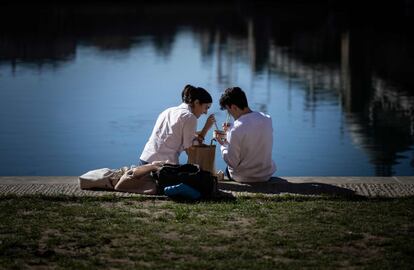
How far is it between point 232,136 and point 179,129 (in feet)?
1.76

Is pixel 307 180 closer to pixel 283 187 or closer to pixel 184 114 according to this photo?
pixel 283 187

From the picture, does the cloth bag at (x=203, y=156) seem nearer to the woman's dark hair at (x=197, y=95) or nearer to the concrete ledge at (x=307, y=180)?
the woman's dark hair at (x=197, y=95)

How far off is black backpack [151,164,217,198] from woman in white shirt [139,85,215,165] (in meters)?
0.80

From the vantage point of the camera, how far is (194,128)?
11938mm

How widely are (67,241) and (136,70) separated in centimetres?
2286

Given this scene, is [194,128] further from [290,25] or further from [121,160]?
[290,25]

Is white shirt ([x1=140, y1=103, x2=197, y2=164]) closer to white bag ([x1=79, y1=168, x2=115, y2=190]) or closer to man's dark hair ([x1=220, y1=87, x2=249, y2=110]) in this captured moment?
man's dark hair ([x1=220, y1=87, x2=249, y2=110])

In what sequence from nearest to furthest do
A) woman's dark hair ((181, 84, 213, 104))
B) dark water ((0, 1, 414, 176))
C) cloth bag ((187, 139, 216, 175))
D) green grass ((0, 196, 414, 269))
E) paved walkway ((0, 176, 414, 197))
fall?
green grass ((0, 196, 414, 269)) < paved walkway ((0, 176, 414, 197)) < cloth bag ((187, 139, 216, 175)) < woman's dark hair ((181, 84, 213, 104)) < dark water ((0, 1, 414, 176))

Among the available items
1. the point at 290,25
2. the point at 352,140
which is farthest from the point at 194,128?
the point at 290,25

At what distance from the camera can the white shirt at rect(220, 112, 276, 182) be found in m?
11.8

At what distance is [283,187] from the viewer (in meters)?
11.6

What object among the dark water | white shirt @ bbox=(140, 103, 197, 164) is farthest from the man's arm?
the dark water

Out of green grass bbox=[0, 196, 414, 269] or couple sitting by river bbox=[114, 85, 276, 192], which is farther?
couple sitting by river bbox=[114, 85, 276, 192]

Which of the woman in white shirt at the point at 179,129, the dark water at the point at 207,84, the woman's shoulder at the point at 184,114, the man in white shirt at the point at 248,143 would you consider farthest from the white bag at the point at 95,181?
the dark water at the point at 207,84
